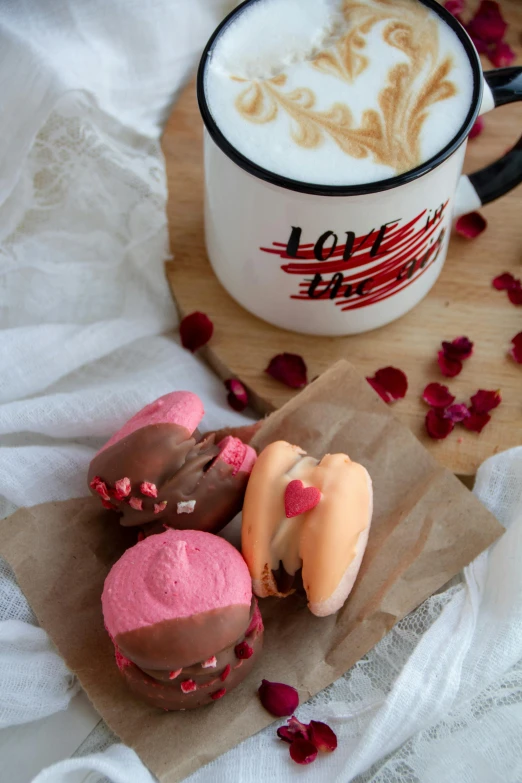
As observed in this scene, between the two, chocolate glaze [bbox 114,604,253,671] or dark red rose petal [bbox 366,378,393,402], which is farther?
dark red rose petal [bbox 366,378,393,402]

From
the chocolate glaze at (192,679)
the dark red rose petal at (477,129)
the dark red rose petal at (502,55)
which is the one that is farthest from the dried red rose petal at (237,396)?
the dark red rose petal at (502,55)

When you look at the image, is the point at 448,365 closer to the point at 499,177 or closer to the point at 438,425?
the point at 438,425

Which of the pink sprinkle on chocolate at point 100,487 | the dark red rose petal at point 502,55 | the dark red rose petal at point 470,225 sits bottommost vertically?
the pink sprinkle on chocolate at point 100,487

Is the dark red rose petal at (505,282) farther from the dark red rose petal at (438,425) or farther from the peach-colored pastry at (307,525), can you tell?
the peach-colored pastry at (307,525)

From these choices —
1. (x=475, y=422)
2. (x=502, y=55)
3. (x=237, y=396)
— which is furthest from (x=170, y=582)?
(x=502, y=55)

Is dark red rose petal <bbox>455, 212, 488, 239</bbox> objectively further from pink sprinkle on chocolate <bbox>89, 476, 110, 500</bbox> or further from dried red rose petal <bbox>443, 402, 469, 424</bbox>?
pink sprinkle on chocolate <bbox>89, 476, 110, 500</bbox>

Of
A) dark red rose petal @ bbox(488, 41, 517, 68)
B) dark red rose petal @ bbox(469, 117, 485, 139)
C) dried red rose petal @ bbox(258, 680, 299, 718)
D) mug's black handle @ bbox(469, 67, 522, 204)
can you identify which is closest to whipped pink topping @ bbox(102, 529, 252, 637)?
dried red rose petal @ bbox(258, 680, 299, 718)
